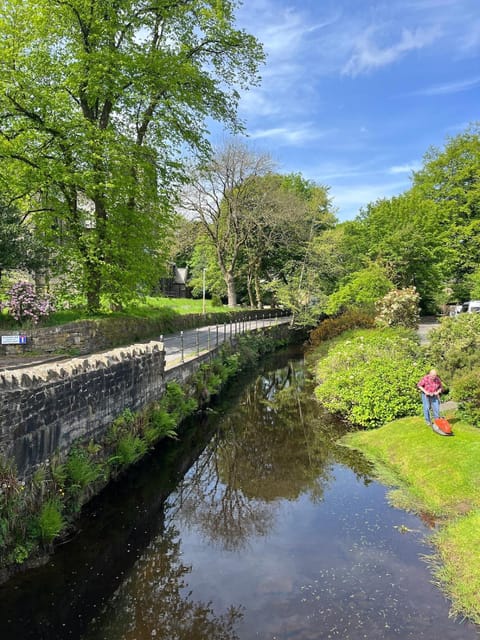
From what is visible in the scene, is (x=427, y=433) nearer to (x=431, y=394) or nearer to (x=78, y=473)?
(x=431, y=394)

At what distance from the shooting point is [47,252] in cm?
1681

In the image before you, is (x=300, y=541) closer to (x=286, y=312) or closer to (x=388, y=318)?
(x=388, y=318)

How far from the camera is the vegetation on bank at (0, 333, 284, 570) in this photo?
6.32 metres

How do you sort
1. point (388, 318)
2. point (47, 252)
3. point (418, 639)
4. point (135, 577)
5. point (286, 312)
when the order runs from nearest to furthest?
point (418, 639) → point (135, 577) → point (47, 252) → point (388, 318) → point (286, 312)

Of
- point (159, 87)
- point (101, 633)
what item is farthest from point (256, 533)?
point (159, 87)

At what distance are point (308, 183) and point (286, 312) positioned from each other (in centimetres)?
1765

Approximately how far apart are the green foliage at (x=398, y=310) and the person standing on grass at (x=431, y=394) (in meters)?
11.2

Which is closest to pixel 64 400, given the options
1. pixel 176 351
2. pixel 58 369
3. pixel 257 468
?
pixel 58 369

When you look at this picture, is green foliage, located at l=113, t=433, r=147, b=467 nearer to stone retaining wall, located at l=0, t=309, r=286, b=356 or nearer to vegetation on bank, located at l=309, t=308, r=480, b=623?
vegetation on bank, located at l=309, t=308, r=480, b=623

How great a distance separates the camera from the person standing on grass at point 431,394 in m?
11.0

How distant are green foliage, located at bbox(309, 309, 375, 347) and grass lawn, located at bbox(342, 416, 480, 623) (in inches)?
504

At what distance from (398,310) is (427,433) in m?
12.2

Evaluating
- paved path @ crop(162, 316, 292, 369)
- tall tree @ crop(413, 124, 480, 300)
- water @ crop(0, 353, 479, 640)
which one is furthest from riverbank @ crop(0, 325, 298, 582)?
tall tree @ crop(413, 124, 480, 300)

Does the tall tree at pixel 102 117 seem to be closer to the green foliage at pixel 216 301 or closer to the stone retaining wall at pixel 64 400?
the stone retaining wall at pixel 64 400
